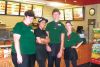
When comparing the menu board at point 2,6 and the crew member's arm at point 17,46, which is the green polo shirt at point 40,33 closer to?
Result: the crew member's arm at point 17,46

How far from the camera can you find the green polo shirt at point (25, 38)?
3.44 metres

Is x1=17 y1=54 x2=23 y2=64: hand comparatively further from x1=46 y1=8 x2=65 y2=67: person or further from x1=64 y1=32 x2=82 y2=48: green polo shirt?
x1=64 y1=32 x2=82 y2=48: green polo shirt

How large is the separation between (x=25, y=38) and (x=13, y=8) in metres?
3.40

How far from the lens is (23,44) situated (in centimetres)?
347

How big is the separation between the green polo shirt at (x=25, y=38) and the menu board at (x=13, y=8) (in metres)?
3.19

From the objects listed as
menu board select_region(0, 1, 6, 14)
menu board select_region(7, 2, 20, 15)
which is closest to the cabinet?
menu board select_region(7, 2, 20, 15)

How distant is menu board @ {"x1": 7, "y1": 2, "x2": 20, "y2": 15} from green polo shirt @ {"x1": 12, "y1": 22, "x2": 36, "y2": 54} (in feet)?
10.5

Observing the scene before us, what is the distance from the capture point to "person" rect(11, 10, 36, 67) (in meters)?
3.41

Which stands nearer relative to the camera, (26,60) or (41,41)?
(26,60)

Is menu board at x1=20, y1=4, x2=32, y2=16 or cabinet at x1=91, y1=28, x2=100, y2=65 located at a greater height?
menu board at x1=20, y1=4, x2=32, y2=16

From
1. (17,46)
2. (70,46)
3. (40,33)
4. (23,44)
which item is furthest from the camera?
(70,46)

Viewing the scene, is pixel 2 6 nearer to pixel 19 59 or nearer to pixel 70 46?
pixel 70 46

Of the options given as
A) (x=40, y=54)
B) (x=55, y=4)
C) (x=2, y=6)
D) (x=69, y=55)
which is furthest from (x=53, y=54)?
(x=55, y=4)

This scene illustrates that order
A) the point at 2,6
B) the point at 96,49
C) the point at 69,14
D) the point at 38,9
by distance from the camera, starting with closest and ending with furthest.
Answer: the point at 2,6
the point at 96,49
the point at 38,9
the point at 69,14
